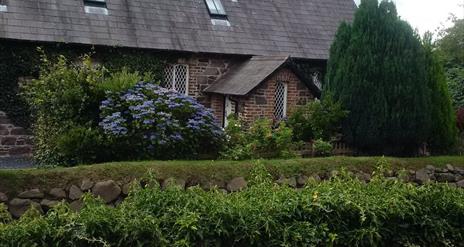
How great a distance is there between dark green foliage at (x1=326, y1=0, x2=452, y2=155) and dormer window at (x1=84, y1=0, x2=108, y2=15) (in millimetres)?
7690

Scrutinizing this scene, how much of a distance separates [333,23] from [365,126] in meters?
9.43

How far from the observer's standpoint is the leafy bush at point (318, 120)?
1288cm

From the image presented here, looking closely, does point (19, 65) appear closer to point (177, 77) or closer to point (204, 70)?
point (177, 77)

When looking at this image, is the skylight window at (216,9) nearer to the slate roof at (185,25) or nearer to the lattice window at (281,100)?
the slate roof at (185,25)

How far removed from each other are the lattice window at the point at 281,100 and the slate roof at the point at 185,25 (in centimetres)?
279

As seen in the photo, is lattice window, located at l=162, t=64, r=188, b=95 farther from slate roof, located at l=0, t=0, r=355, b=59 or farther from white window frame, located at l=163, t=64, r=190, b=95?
slate roof, located at l=0, t=0, r=355, b=59

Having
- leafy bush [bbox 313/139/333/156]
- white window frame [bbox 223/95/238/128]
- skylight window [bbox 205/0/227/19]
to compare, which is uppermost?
skylight window [bbox 205/0/227/19]

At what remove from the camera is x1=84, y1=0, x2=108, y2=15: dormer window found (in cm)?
1653

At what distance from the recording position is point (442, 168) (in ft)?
38.9

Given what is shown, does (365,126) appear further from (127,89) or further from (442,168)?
(127,89)

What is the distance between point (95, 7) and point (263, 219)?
11.8m

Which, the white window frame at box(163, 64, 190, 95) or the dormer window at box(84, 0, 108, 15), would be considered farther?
the white window frame at box(163, 64, 190, 95)

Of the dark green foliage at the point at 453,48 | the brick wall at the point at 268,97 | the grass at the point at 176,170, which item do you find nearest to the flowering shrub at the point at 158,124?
the grass at the point at 176,170

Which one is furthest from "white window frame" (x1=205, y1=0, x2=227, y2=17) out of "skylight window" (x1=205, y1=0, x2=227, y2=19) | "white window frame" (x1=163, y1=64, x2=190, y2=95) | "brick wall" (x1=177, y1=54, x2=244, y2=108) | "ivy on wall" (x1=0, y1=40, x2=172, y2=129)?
"ivy on wall" (x1=0, y1=40, x2=172, y2=129)
